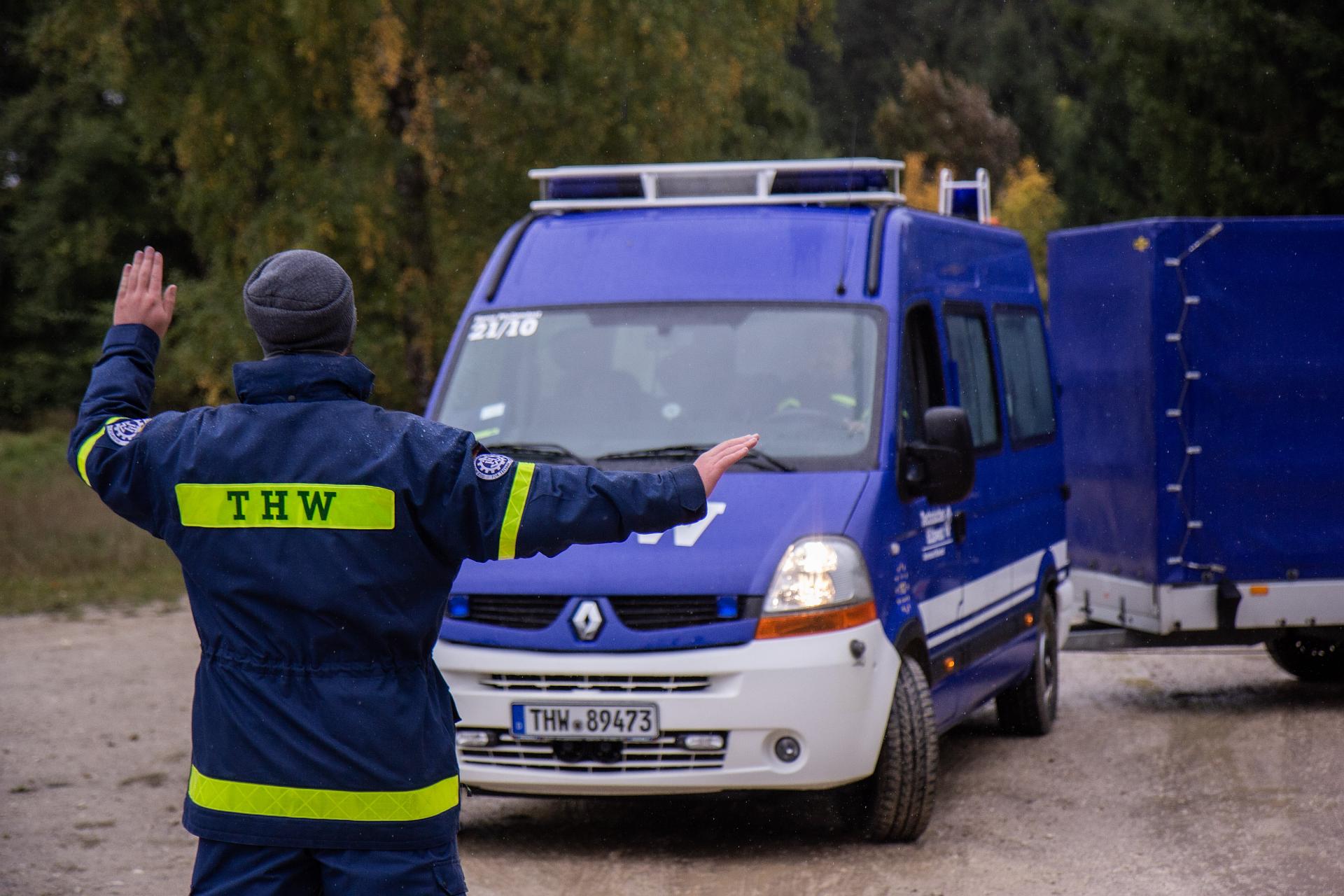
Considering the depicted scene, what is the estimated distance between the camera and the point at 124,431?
352 centimetres

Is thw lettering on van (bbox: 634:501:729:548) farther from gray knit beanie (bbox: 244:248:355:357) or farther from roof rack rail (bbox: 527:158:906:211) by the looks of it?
gray knit beanie (bbox: 244:248:355:357)

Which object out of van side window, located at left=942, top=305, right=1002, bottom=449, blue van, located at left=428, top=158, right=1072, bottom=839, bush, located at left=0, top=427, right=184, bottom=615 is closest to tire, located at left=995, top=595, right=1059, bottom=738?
blue van, located at left=428, top=158, right=1072, bottom=839

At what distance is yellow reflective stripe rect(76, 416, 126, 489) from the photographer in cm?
349

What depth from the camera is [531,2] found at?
16.7m

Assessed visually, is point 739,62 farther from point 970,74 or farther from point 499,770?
point 970,74

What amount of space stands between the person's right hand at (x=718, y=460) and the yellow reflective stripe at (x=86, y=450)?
1098mm

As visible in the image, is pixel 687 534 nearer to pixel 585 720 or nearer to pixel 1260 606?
pixel 585 720

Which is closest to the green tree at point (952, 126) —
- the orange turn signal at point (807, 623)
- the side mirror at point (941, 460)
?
the side mirror at point (941, 460)

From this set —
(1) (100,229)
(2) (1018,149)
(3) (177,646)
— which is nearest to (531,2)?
(3) (177,646)

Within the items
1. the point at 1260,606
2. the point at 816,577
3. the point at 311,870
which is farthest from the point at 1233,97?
the point at 311,870

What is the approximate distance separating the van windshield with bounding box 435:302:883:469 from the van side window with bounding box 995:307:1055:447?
6.42 ft

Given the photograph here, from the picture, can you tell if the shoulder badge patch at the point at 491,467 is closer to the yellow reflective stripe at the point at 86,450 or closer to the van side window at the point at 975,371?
the yellow reflective stripe at the point at 86,450

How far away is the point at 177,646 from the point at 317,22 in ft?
16.8

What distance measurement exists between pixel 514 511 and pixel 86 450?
2.70 ft
